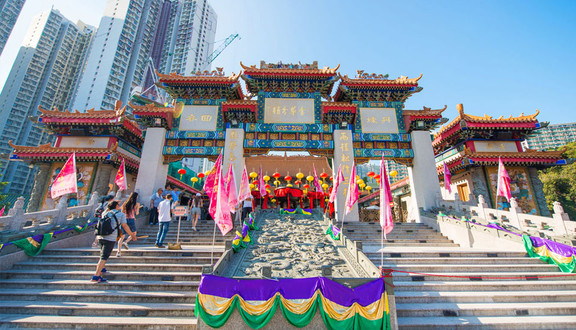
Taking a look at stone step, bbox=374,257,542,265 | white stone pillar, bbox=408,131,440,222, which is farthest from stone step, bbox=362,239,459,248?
white stone pillar, bbox=408,131,440,222

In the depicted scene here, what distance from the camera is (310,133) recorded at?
1678cm

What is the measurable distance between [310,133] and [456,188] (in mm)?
12429

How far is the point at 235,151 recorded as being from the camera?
15883 mm

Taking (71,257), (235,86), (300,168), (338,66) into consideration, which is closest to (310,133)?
(338,66)

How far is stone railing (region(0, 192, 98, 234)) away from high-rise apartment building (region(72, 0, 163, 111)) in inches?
1876

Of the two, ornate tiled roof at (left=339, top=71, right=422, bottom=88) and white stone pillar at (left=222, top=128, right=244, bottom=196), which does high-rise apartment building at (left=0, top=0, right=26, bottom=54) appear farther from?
ornate tiled roof at (left=339, top=71, right=422, bottom=88)

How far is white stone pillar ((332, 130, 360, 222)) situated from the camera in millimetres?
14844

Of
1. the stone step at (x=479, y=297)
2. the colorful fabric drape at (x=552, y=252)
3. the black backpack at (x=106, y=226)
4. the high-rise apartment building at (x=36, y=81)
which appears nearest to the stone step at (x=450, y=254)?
the colorful fabric drape at (x=552, y=252)

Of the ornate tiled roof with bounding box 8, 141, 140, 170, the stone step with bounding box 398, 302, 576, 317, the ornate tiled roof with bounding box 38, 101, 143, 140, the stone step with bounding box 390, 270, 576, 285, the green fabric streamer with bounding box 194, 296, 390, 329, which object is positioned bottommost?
the stone step with bounding box 398, 302, 576, 317

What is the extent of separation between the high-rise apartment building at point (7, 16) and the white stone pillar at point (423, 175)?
79036 millimetres

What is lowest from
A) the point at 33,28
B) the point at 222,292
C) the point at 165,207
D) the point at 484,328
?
the point at 484,328

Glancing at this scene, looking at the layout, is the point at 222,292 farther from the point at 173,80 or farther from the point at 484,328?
the point at 173,80

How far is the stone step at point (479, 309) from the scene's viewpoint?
5.12 metres

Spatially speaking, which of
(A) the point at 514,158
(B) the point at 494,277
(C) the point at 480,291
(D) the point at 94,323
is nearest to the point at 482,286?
(C) the point at 480,291
